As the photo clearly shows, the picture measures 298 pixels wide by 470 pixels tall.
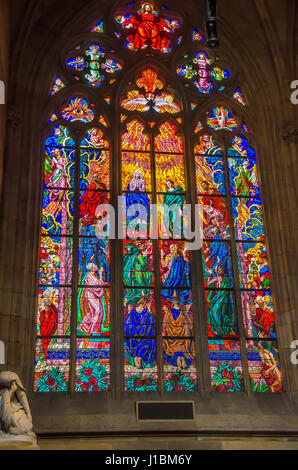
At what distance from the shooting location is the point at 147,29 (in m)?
12.6

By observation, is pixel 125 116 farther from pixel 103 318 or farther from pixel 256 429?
pixel 256 429

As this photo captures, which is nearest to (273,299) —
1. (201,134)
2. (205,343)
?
(205,343)

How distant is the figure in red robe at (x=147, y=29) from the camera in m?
12.5

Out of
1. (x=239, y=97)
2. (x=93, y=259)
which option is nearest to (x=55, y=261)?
(x=93, y=259)

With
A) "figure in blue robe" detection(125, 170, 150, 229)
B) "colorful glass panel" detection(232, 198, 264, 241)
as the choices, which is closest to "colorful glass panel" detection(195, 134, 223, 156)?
"colorful glass panel" detection(232, 198, 264, 241)

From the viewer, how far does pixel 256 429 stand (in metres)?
9.16

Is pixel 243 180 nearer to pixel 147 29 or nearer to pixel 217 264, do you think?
pixel 217 264

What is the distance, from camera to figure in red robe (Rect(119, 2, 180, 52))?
12.5 m

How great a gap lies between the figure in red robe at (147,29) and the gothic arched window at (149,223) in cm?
2

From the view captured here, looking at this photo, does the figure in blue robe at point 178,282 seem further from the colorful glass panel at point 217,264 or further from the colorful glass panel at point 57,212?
the colorful glass panel at point 57,212

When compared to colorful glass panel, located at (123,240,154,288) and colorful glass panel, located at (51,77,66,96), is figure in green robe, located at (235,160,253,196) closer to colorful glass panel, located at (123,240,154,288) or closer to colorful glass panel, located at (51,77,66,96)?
colorful glass panel, located at (123,240,154,288)

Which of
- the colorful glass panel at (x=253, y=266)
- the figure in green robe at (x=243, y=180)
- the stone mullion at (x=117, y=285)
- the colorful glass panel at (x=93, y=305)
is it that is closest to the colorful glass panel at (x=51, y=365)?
the colorful glass panel at (x=93, y=305)
